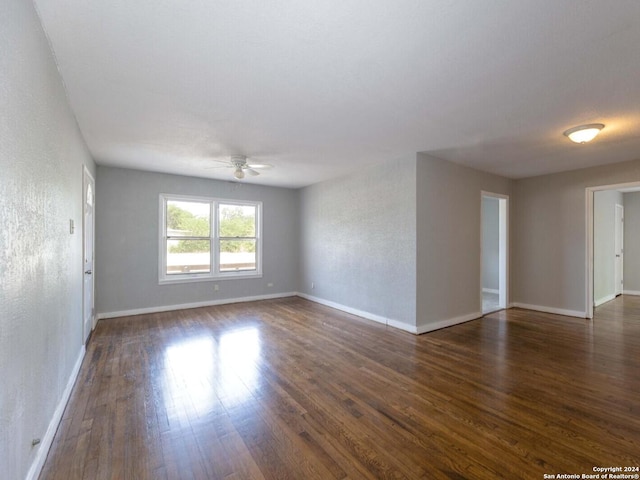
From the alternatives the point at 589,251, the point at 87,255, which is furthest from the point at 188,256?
the point at 589,251

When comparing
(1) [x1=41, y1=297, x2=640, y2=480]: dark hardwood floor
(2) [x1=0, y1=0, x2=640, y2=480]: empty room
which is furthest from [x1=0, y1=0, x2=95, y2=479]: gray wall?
(1) [x1=41, y1=297, x2=640, y2=480]: dark hardwood floor

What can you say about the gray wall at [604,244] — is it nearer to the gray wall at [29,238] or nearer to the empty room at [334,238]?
the empty room at [334,238]

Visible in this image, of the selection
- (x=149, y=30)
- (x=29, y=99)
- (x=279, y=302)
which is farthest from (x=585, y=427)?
(x=279, y=302)

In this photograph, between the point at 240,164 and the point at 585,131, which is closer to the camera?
the point at 585,131

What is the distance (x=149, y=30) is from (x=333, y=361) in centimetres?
319

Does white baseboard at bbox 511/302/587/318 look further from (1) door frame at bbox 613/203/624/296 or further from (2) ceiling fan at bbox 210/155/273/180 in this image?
(2) ceiling fan at bbox 210/155/273/180

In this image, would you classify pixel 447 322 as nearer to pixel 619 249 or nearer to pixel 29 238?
pixel 29 238

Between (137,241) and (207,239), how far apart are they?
1.21 meters

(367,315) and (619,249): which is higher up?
(619,249)

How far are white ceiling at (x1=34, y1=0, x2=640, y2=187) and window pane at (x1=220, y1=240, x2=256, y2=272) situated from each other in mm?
2721

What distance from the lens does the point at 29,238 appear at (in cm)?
158

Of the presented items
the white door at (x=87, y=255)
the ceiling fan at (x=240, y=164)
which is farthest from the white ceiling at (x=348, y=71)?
the white door at (x=87, y=255)

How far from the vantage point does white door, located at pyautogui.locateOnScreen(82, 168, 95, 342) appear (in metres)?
3.53

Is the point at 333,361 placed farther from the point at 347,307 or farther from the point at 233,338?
the point at 347,307
